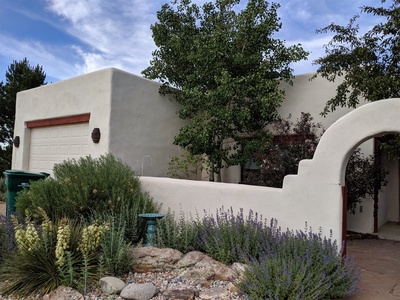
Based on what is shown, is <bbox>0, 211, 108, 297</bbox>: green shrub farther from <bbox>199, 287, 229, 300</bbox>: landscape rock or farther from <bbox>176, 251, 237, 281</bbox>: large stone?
<bbox>199, 287, 229, 300</bbox>: landscape rock

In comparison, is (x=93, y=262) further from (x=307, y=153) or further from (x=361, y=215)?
(x=361, y=215)

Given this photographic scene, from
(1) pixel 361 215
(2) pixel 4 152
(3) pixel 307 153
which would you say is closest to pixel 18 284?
(3) pixel 307 153

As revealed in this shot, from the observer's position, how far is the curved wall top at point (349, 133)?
4.18 m

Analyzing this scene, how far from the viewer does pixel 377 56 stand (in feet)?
23.0

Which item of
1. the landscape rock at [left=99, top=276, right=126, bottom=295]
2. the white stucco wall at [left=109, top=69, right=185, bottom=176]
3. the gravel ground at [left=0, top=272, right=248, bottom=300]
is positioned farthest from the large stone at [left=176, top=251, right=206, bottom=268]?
the white stucco wall at [left=109, top=69, right=185, bottom=176]

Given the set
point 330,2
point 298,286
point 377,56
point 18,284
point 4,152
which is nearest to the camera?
point 298,286

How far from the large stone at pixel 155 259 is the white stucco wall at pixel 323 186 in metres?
1.49

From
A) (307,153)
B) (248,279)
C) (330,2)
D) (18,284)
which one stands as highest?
(330,2)

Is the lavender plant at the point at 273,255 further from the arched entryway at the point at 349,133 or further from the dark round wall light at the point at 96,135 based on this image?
the dark round wall light at the point at 96,135

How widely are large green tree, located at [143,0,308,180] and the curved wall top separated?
3.35 m

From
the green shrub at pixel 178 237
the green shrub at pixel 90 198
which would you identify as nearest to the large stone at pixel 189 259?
the green shrub at pixel 178 237

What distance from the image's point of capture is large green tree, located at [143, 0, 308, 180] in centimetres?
804

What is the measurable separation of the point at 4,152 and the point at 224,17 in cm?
1347

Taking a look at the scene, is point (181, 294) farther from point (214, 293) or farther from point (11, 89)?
point (11, 89)
